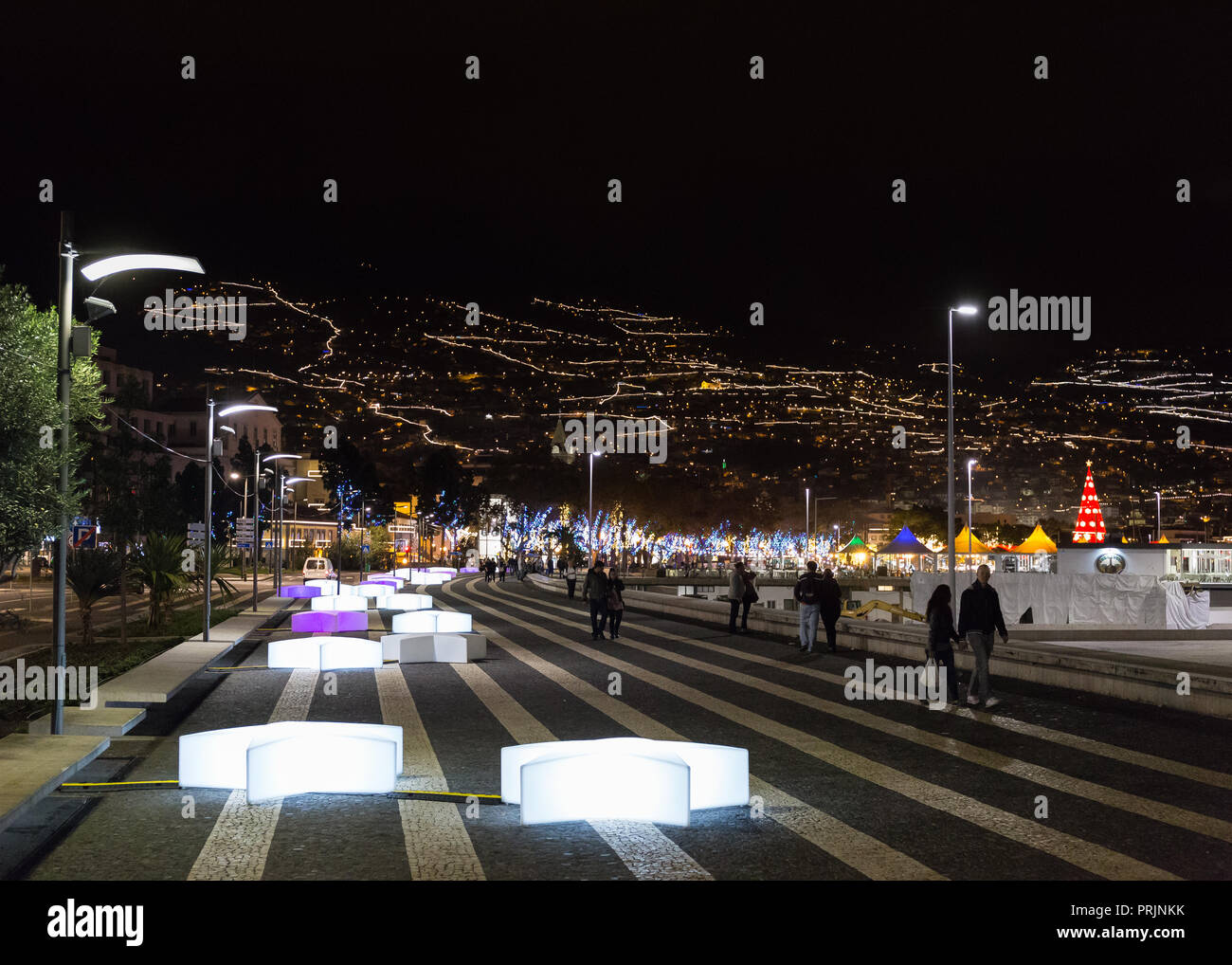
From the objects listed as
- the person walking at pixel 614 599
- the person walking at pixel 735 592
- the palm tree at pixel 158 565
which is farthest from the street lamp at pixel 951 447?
the palm tree at pixel 158 565

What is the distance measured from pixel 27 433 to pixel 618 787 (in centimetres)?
822

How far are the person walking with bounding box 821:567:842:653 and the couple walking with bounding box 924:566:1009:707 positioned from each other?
7.72 meters

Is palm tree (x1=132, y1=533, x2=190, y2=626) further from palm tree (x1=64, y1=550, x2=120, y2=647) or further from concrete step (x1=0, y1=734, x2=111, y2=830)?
concrete step (x1=0, y1=734, x2=111, y2=830)

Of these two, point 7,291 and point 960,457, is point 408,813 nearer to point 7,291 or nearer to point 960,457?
point 7,291

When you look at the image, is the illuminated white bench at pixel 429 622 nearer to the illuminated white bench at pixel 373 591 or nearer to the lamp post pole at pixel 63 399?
the lamp post pole at pixel 63 399

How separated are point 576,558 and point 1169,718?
312ft

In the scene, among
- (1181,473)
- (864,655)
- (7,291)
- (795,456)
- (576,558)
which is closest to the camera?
(7,291)

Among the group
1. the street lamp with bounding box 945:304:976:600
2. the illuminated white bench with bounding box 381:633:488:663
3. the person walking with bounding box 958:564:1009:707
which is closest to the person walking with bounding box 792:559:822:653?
the street lamp with bounding box 945:304:976:600

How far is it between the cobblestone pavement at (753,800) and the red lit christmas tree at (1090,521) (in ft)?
119

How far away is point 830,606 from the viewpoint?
25.0 meters

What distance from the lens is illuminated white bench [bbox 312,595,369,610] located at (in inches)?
1391
